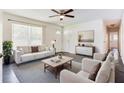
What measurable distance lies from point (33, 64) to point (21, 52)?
468 millimetres

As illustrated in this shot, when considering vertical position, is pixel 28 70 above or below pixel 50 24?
below

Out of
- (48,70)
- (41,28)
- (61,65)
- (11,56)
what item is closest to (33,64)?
(48,70)

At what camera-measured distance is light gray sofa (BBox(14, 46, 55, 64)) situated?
2204 mm

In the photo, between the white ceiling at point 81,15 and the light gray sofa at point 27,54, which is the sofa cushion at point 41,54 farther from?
the white ceiling at point 81,15

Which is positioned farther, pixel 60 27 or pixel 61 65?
pixel 60 27

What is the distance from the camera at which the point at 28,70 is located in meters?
2.20

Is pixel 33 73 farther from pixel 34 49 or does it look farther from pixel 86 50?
pixel 86 50

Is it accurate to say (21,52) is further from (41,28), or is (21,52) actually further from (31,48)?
(41,28)

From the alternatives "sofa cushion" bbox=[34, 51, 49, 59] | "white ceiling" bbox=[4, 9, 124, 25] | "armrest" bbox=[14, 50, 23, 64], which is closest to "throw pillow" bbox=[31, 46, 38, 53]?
"sofa cushion" bbox=[34, 51, 49, 59]

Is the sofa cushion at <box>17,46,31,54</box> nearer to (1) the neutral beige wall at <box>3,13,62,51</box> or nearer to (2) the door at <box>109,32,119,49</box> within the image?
(1) the neutral beige wall at <box>3,13,62,51</box>

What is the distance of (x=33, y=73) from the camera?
212 centimetres

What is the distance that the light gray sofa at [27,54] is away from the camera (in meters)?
2.20

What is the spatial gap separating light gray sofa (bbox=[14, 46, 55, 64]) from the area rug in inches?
5.8
